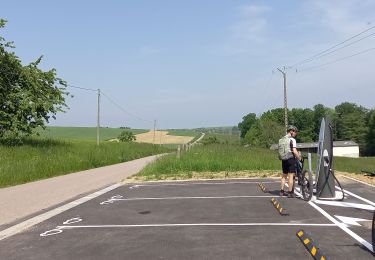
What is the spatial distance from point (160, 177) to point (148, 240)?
11192 mm

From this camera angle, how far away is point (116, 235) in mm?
7430

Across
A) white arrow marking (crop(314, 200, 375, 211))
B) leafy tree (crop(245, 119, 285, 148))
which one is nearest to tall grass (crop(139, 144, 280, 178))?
white arrow marking (crop(314, 200, 375, 211))

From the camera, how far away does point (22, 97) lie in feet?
95.2

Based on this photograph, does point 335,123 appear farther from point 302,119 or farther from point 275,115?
point 275,115

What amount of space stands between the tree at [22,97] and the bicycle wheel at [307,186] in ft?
70.6

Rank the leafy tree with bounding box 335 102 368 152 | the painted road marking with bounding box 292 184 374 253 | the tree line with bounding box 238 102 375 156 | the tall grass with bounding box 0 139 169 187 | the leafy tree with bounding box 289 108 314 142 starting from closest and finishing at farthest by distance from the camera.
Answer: the painted road marking with bounding box 292 184 374 253 → the tall grass with bounding box 0 139 169 187 → the tree line with bounding box 238 102 375 156 → the leafy tree with bounding box 335 102 368 152 → the leafy tree with bounding box 289 108 314 142

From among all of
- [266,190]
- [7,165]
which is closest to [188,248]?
[266,190]

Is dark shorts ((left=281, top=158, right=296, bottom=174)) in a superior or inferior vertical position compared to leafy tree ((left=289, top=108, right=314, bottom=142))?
inferior

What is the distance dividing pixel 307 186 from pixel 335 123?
427 feet

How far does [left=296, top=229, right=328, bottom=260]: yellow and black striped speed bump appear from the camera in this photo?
563 centimetres

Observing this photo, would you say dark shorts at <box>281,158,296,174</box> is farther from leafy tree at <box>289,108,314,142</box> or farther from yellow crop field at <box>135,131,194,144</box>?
leafy tree at <box>289,108,314,142</box>

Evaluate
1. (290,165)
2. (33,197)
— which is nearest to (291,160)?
(290,165)

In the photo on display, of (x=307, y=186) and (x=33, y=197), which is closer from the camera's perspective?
(x=307, y=186)

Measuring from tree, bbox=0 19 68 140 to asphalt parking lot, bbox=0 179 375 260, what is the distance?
18.1m
